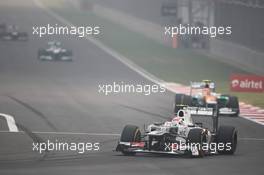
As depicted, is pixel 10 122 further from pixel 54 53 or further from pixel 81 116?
pixel 54 53

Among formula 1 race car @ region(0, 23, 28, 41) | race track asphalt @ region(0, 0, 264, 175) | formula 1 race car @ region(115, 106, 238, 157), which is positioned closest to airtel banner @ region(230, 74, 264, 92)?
race track asphalt @ region(0, 0, 264, 175)

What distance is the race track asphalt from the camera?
23.6 meters

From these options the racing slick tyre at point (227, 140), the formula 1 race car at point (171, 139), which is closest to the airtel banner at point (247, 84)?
the racing slick tyre at point (227, 140)

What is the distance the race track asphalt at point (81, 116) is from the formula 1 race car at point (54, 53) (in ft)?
1.80

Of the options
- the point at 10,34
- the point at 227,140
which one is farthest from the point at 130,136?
the point at 10,34

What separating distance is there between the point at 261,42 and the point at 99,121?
20.4 m

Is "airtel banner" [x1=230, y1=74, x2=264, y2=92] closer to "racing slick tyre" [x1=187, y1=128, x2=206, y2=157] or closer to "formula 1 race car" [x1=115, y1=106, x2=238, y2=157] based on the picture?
"formula 1 race car" [x1=115, y1=106, x2=238, y2=157]

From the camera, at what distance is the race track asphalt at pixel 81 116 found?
23594 mm

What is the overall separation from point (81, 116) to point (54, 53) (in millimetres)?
18179

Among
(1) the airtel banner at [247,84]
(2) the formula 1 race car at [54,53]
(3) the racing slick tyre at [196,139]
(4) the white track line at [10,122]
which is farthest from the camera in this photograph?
(2) the formula 1 race car at [54,53]

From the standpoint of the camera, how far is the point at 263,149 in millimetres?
27875

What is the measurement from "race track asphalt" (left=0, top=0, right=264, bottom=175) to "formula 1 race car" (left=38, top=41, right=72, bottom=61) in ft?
1.80

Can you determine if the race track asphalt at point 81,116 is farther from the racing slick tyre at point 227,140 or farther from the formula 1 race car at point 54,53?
the formula 1 race car at point 54,53

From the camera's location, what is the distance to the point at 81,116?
111ft
